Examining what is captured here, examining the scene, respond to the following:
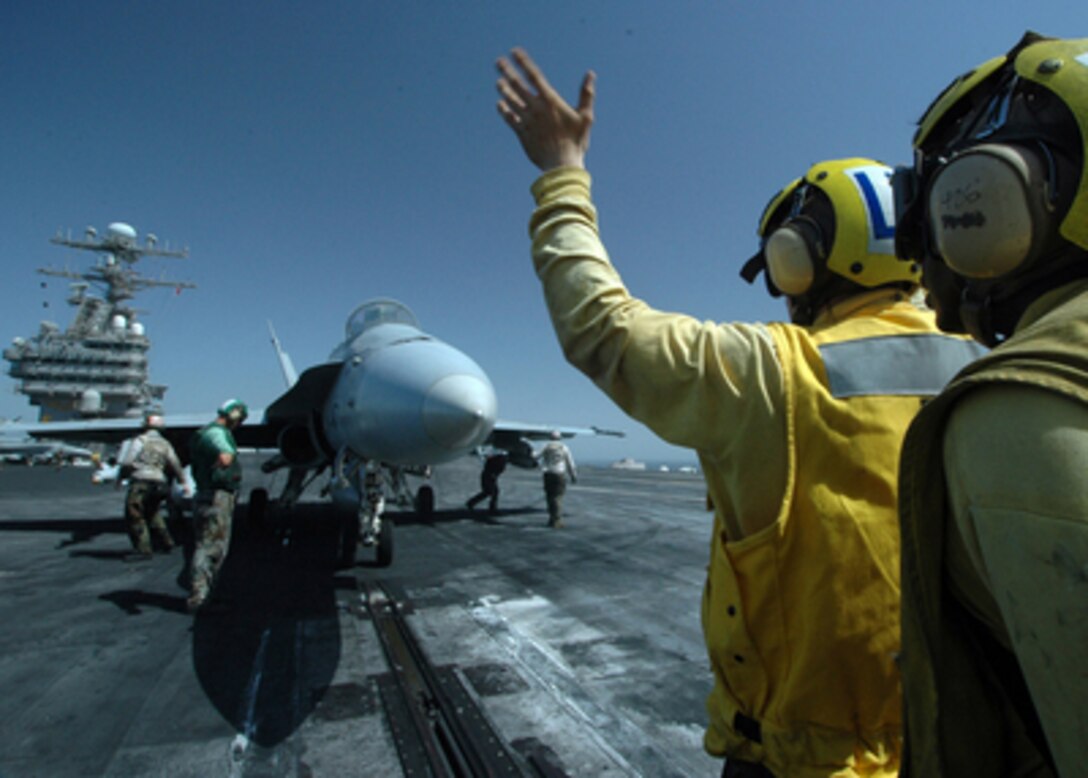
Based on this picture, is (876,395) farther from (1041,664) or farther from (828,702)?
(1041,664)

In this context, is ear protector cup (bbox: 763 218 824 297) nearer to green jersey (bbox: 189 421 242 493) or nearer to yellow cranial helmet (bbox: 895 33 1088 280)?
yellow cranial helmet (bbox: 895 33 1088 280)

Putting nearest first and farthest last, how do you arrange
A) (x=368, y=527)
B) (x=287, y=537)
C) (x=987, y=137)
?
(x=987, y=137) < (x=368, y=527) < (x=287, y=537)

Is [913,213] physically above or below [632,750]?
above

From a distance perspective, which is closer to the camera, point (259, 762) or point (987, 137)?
point (987, 137)

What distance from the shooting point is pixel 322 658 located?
154 inches

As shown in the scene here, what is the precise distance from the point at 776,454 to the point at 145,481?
8627 mm

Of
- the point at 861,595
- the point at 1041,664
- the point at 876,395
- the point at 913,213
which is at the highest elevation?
the point at 913,213

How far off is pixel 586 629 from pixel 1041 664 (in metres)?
4.31

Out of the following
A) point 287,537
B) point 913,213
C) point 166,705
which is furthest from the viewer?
point 287,537

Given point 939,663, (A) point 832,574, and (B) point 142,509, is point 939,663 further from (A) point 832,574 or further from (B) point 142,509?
(B) point 142,509

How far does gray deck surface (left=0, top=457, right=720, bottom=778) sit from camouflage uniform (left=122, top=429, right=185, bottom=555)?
0.52 metres

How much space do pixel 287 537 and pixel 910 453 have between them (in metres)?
10.2

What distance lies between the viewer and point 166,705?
10.8ft

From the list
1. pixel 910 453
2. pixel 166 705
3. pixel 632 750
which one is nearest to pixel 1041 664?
pixel 910 453
